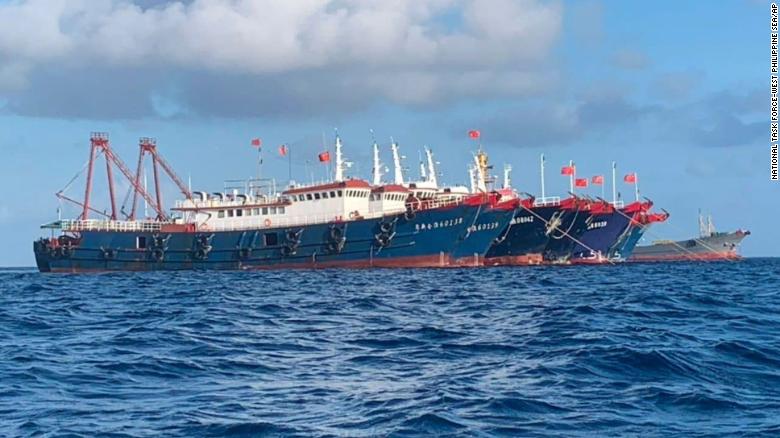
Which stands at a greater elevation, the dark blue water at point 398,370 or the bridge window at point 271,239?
the bridge window at point 271,239

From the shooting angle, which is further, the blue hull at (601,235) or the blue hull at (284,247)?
the blue hull at (601,235)

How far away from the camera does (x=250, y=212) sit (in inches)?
3268

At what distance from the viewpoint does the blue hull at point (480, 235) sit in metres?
73.9

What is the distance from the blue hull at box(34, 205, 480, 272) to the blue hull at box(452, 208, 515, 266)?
1.97 ft

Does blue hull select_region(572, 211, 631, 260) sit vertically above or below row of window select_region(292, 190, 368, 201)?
below

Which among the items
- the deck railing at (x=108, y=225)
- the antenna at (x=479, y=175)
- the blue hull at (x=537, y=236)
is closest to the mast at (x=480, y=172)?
the antenna at (x=479, y=175)

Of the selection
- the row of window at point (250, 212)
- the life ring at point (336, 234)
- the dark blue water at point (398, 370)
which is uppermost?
the row of window at point (250, 212)

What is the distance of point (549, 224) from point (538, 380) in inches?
2668

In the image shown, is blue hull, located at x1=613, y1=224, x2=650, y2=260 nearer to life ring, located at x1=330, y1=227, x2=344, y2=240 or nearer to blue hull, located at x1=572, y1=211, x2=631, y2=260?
blue hull, located at x1=572, y1=211, x2=631, y2=260

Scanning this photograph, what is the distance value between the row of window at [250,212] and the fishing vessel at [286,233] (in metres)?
0.09

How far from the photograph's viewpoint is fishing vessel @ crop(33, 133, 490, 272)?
73562mm

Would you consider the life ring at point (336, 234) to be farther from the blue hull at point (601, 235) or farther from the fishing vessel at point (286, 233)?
the blue hull at point (601, 235)

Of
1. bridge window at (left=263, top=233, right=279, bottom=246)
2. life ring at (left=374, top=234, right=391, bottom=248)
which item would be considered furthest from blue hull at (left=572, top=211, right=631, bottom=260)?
bridge window at (left=263, top=233, right=279, bottom=246)

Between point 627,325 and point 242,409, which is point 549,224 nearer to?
point 627,325
